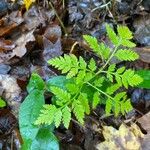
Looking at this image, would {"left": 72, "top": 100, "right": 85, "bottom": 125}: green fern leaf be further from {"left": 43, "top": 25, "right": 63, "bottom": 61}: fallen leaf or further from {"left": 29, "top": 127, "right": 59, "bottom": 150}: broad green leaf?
{"left": 43, "top": 25, "right": 63, "bottom": 61}: fallen leaf

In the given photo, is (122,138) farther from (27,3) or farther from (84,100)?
(27,3)

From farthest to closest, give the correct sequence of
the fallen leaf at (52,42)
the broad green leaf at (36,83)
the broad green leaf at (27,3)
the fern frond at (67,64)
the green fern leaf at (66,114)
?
the broad green leaf at (27,3) → the fallen leaf at (52,42) → the broad green leaf at (36,83) → the fern frond at (67,64) → the green fern leaf at (66,114)

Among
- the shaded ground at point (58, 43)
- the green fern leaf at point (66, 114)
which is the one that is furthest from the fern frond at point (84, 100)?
the shaded ground at point (58, 43)

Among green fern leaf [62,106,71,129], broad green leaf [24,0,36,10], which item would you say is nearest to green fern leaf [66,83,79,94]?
green fern leaf [62,106,71,129]

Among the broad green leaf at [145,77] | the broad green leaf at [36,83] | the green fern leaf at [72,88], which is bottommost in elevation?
the broad green leaf at [145,77]

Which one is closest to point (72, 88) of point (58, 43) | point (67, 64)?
point (67, 64)

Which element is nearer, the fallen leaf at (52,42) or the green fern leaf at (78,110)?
the green fern leaf at (78,110)

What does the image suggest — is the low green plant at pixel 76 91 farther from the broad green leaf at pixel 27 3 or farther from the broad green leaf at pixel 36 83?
the broad green leaf at pixel 27 3

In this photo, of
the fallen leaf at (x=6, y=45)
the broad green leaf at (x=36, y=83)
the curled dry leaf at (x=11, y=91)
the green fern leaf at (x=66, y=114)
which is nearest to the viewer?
the green fern leaf at (x=66, y=114)
